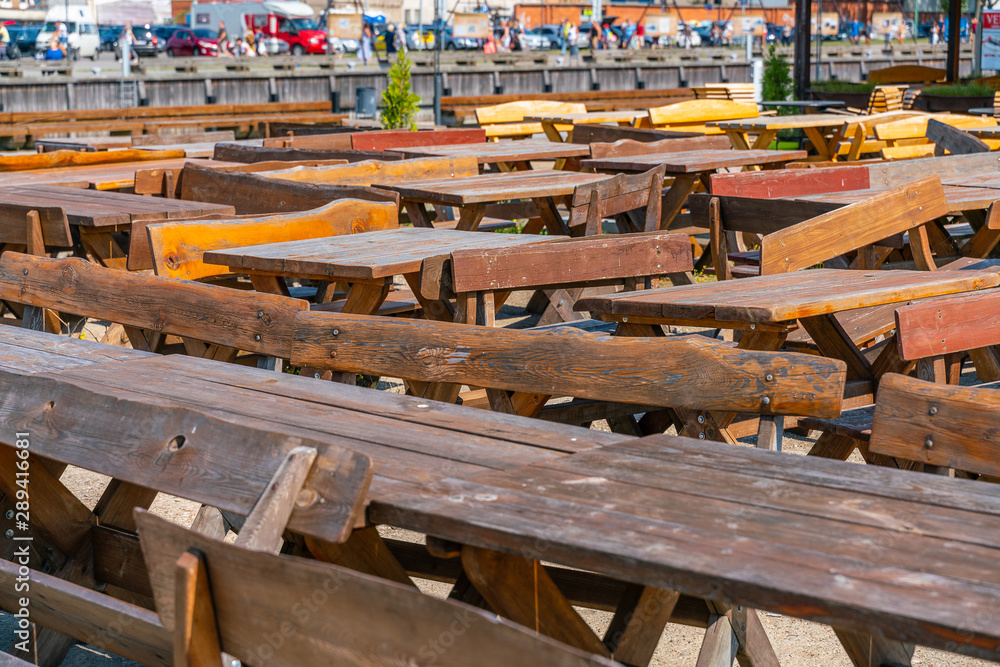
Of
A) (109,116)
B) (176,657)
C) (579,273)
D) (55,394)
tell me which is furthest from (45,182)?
(109,116)

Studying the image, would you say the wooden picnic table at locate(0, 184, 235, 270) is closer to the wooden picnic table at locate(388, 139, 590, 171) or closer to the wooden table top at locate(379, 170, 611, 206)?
the wooden table top at locate(379, 170, 611, 206)

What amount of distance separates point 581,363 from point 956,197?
10.3 ft

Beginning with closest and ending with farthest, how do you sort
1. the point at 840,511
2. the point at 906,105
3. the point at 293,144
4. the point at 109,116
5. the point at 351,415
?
the point at 840,511 → the point at 351,415 → the point at 293,144 → the point at 109,116 → the point at 906,105

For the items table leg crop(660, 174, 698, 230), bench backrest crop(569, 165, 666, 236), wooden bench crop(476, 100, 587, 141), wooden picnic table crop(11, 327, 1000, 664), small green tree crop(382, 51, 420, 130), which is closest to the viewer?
wooden picnic table crop(11, 327, 1000, 664)

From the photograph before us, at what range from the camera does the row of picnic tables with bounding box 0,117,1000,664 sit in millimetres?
1457

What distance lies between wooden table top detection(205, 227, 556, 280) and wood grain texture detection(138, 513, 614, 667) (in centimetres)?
198

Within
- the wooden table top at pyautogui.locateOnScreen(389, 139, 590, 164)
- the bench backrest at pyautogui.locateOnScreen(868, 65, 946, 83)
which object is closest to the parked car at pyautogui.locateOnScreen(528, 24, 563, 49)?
the bench backrest at pyautogui.locateOnScreen(868, 65, 946, 83)

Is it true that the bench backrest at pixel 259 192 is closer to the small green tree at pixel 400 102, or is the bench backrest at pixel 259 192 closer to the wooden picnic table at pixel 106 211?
the wooden picnic table at pixel 106 211

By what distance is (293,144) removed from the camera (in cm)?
852

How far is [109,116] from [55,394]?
1365 centimetres

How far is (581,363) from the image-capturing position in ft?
8.38

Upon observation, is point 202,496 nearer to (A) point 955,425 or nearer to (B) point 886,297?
(A) point 955,425

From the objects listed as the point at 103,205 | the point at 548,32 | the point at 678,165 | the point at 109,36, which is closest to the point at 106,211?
the point at 103,205

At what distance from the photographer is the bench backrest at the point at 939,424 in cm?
207
